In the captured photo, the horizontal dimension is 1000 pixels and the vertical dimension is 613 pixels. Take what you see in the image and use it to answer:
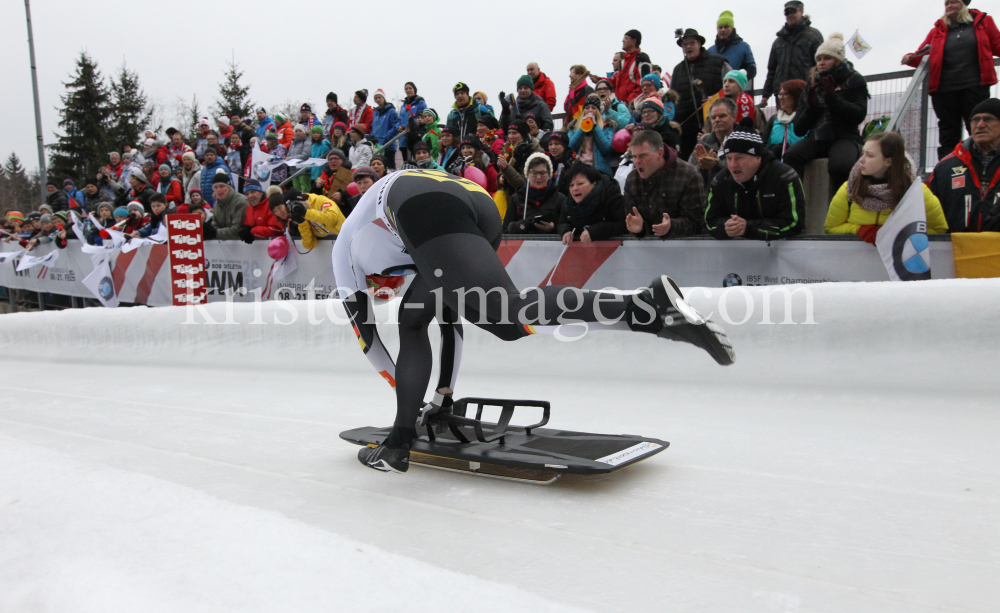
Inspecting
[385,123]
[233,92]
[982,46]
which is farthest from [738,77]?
[233,92]

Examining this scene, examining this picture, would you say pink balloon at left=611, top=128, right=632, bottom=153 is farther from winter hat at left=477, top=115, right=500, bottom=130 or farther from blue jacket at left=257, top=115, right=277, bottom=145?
blue jacket at left=257, top=115, right=277, bottom=145

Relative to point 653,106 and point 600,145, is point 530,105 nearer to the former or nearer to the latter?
point 600,145

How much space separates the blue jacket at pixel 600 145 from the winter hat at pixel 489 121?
1.75m

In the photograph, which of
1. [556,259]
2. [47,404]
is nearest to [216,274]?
[47,404]

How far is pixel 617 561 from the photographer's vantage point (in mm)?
1573

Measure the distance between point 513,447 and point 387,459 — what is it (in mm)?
431

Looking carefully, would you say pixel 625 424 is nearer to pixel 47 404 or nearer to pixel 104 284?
pixel 47 404

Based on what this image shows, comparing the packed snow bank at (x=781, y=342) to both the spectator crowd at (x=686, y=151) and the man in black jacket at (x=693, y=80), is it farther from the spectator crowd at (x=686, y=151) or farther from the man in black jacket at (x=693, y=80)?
the man in black jacket at (x=693, y=80)

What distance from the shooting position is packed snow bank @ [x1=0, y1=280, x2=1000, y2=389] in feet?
9.48

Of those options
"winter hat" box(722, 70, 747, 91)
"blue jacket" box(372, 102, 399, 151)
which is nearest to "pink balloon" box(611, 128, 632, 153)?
"winter hat" box(722, 70, 747, 91)

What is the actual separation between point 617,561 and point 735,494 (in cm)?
55

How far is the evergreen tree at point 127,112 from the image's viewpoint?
27.6 metres

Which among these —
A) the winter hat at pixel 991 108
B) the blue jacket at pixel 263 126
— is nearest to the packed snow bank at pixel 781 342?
the winter hat at pixel 991 108

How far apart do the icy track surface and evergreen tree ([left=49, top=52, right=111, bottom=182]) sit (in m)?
27.3
